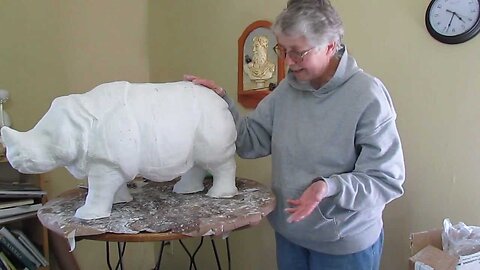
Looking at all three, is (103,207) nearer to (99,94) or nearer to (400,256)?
(99,94)

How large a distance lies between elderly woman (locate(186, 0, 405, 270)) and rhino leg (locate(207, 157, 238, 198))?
12cm

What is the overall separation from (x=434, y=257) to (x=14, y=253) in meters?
1.52

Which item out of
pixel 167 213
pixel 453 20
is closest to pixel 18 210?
pixel 167 213

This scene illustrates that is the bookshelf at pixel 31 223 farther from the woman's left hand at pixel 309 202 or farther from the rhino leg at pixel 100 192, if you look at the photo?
→ the woman's left hand at pixel 309 202

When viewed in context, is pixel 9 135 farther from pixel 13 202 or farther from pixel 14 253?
pixel 14 253

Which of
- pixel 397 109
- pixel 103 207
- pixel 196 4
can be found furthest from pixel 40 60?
pixel 397 109

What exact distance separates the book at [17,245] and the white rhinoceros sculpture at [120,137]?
84cm

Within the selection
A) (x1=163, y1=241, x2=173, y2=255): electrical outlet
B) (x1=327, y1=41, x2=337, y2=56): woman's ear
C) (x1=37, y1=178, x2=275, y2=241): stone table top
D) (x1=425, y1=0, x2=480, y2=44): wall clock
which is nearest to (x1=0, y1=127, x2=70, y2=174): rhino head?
(x1=37, y1=178, x2=275, y2=241): stone table top

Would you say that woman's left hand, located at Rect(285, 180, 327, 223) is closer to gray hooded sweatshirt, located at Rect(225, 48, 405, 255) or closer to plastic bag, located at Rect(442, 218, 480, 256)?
gray hooded sweatshirt, located at Rect(225, 48, 405, 255)

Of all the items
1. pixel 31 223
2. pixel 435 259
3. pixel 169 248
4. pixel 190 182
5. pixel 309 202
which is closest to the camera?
pixel 309 202

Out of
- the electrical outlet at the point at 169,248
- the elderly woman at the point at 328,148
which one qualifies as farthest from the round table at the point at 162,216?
the electrical outlet at the point at 169,248

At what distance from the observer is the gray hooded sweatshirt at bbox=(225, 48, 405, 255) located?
109cm

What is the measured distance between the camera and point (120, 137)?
42.7 inches

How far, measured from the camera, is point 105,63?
2.17 meters
